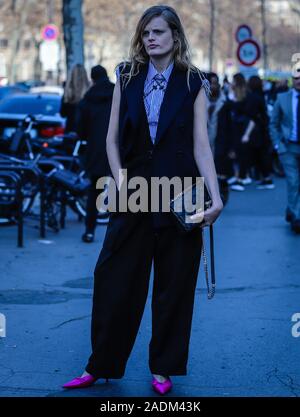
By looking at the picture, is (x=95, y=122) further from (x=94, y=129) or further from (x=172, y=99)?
(x=172, y=99)

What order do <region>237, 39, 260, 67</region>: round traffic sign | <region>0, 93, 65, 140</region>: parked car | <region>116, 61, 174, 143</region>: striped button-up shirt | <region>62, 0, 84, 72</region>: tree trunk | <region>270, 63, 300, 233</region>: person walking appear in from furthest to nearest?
<region>237, 39, 260, 67</region>: round traffic sign < <region>62, 0, 84, 72</region>: tree trunk < <region>0, 93, 65, 140</region>: parked car < <region>270, 63, 300, 233</region>: person walking < <region>116, 61, 174, 143</region>: striped button-up shirt

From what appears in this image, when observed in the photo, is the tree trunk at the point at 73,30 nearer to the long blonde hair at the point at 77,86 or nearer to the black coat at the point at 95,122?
the long blonde hair at the point at 77,86

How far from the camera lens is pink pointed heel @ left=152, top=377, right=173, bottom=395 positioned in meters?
5.56

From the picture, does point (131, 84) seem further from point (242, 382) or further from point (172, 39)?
point (242, 382)

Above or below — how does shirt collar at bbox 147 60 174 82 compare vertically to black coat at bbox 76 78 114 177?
above

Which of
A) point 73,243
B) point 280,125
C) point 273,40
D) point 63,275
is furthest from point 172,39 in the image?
point 273,40

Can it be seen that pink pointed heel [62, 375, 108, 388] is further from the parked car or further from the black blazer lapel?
the parked car

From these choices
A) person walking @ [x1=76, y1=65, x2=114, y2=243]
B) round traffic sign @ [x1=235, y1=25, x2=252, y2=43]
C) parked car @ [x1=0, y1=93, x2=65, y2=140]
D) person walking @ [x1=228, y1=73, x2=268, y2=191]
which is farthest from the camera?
round traffic sign @ [x1=235, y1=25, x2=252, y2=43]

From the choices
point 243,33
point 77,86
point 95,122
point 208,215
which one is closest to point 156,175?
point 208,215

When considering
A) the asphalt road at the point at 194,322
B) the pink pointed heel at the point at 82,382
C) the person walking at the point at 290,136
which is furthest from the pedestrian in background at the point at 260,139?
the pink pointed heel at the point at 82,382

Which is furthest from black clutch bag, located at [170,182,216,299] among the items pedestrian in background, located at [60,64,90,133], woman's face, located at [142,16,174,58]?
pedestrian in background, located at [60,64,90,133]

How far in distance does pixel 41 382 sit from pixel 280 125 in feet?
24.5

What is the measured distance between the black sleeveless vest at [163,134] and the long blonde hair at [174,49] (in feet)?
0.13

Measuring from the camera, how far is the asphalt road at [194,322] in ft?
19.1
